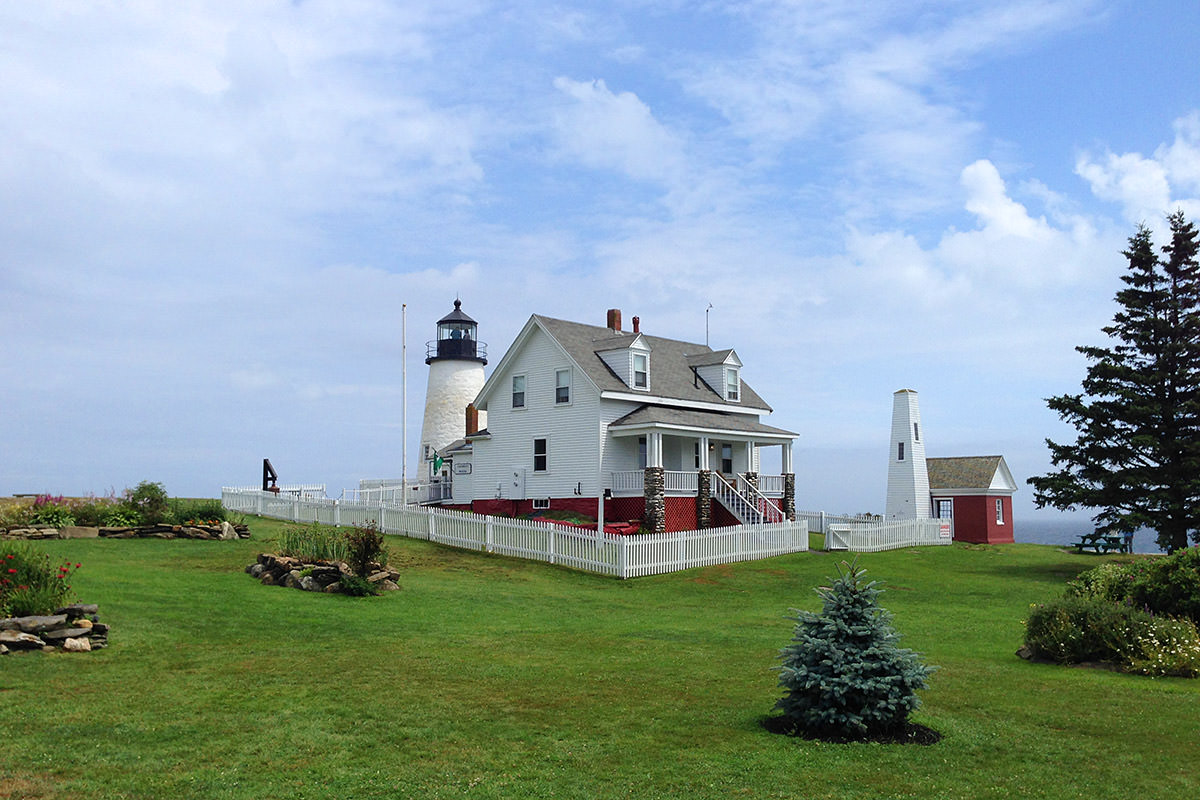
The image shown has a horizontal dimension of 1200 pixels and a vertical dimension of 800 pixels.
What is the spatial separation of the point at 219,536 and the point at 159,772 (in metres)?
21.0

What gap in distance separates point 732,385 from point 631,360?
687 cm

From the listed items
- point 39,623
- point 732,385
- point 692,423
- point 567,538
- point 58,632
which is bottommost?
point 58,632

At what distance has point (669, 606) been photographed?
74.2 feet

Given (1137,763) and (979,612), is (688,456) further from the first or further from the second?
(1137,763)

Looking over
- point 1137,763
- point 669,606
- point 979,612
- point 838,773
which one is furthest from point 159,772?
point 979,612

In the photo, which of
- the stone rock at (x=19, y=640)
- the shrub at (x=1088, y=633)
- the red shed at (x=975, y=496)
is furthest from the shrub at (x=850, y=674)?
the red shed at (x=975, y=496)

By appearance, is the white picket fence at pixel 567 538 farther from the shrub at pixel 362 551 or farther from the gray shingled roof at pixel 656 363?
the gray shingled roof at pixel 656 363

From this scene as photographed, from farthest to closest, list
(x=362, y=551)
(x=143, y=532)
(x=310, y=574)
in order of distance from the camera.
Result: (x=143, y=532) < (x=362, y=551) < (x=310, y=574)

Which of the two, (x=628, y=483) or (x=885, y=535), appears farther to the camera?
(x=885, y=535)

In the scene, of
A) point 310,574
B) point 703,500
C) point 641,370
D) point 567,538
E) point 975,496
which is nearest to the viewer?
point 310,574

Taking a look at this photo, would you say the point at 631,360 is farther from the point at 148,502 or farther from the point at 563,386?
the point at 148,502

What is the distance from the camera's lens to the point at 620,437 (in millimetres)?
37750

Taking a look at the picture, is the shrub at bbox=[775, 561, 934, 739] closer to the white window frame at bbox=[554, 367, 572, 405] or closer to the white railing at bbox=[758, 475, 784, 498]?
the white window frame at bbox=[554, 367, 572, 405]

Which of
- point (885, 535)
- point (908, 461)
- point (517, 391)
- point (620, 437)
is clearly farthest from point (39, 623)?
point (908, 461)
